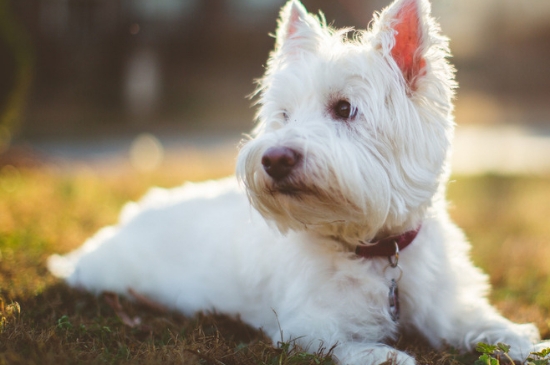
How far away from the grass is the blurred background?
1111 centimetres

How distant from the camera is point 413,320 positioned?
Answer: 3.13m

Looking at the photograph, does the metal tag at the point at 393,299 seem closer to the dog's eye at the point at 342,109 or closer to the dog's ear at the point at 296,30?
the dog's eye at the point at 342,109

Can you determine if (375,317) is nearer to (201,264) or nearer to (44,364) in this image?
(201,264)

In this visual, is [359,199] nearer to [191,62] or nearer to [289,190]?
[289,190]

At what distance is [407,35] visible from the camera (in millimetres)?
2959

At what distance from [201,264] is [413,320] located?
143cm

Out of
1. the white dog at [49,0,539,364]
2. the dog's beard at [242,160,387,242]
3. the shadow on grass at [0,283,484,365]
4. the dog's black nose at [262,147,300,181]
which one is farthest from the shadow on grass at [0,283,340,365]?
the dog's black nose at [262,147,300,181]

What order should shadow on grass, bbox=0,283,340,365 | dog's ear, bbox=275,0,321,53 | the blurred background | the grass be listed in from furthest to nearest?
the blurred background → dog's ear, bbox=275,0,321,53 → the grass → shadow on grass, bbox=0,283,340,365

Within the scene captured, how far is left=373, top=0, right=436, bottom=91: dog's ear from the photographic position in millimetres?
2889

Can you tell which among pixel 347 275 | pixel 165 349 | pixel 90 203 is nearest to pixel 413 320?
pixel 347 275

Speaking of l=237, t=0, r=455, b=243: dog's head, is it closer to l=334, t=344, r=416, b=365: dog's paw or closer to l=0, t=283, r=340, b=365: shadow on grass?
l=334, t=344, r=416, b=365: dog's paw

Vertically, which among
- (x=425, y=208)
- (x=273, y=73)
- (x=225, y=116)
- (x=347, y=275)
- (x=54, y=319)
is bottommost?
(x=225, y=116)

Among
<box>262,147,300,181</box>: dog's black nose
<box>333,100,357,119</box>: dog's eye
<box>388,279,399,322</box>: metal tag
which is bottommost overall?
<box>388,279,399,322</box>: metal tag

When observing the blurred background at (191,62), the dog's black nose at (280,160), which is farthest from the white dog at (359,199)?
the blurred background at (191,62)
